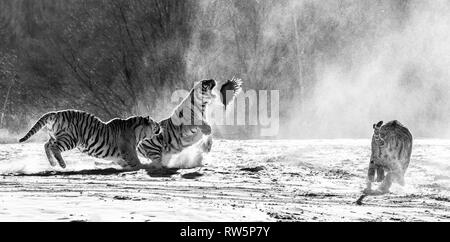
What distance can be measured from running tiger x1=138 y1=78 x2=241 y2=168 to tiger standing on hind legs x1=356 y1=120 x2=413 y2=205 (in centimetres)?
307

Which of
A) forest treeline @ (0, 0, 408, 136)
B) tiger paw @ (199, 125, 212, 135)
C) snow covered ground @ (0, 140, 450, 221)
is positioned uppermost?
forest treeline @ (0, 0, 408, 136)

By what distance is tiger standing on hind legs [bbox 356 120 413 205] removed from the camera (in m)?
9.56

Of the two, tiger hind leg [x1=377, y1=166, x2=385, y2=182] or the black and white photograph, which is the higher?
the black and white photograph

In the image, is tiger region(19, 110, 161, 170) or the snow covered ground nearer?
the snow covered ground

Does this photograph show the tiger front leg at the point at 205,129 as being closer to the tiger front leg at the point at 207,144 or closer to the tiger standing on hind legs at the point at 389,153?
the tiger front leg at the point at 207,144

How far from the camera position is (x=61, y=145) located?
10.8m

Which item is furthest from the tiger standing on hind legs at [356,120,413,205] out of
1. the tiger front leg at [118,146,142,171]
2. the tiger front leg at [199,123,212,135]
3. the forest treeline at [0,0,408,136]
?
the forest treeline at [0,0,408,136]

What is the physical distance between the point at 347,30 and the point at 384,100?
2.61m

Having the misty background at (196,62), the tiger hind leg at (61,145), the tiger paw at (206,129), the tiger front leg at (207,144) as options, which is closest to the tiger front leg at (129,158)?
the tiger hind leg at (61,145)

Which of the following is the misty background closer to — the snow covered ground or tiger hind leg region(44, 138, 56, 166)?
the snow covered ground

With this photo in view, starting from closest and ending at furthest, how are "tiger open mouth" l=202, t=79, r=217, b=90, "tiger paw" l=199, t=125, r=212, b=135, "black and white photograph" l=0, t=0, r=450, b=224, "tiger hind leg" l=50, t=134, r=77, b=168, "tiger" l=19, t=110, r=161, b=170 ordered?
"tiger hind leg" l=50, t=134, r=77, b=168, "tiger" l=19, t=110, r=161, b=170, "tiger paw" l=199, t=125, r=212, b=135, "tiger open mouth" l=202, t=79, r=217, b=90, "black and white photograph" l=0, t=0, r=450, b=224

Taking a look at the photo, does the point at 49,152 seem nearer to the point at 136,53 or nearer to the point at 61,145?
the point at 61,145

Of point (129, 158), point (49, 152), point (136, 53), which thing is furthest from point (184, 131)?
point (136, 53)

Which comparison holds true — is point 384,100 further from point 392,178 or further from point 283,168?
point 392,178
